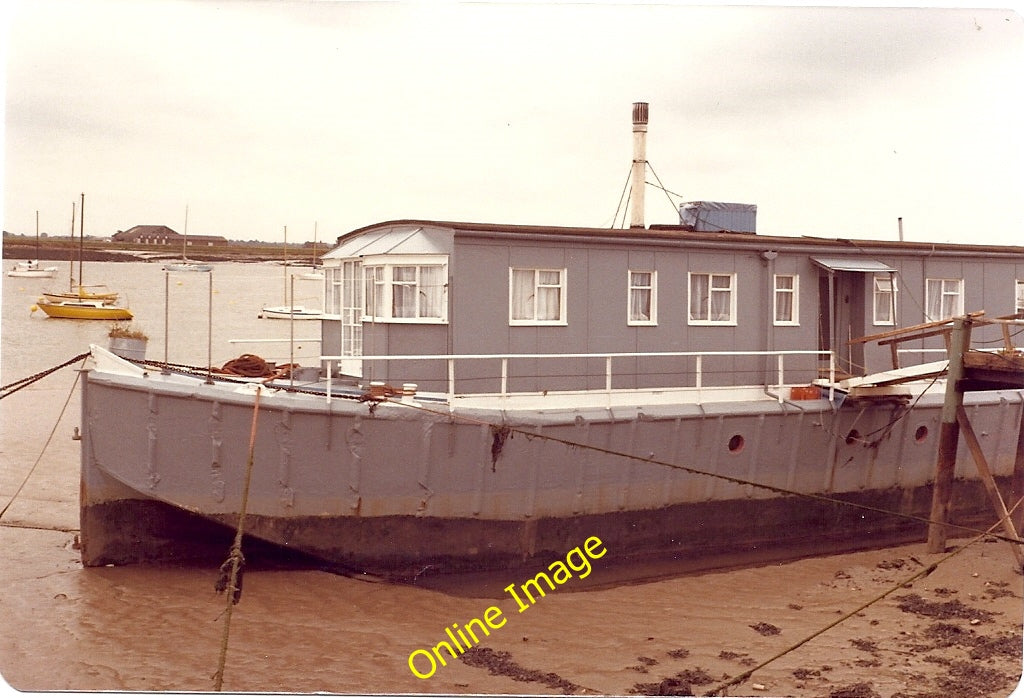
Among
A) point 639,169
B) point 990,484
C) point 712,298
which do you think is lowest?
point 990,484

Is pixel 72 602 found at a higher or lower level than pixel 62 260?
lower

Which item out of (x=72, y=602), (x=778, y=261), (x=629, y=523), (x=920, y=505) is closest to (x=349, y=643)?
(x=72, y=602)

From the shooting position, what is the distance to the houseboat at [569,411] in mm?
12555

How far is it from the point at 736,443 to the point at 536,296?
410 centimetres

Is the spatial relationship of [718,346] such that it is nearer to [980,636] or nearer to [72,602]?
[980,636]

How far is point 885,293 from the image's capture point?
17.6m

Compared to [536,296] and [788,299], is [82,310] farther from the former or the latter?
[788,299]

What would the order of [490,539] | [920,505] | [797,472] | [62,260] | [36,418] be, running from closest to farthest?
[490,539]
[797,472]
[920,505]
[62,260]
[36,418]

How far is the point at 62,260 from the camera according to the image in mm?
18641

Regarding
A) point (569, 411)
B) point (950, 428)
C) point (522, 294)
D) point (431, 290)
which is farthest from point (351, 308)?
point (950, 428)

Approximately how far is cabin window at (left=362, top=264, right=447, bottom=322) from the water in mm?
3889

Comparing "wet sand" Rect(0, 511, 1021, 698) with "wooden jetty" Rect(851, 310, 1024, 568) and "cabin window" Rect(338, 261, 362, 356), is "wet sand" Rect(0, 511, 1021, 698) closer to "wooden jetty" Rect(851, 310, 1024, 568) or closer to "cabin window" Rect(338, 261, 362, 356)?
"wooden jetty" Rect(851, 310, 1024, 568)

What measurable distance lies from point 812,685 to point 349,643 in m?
5.39

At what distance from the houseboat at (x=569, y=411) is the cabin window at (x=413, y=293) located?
0.03m
